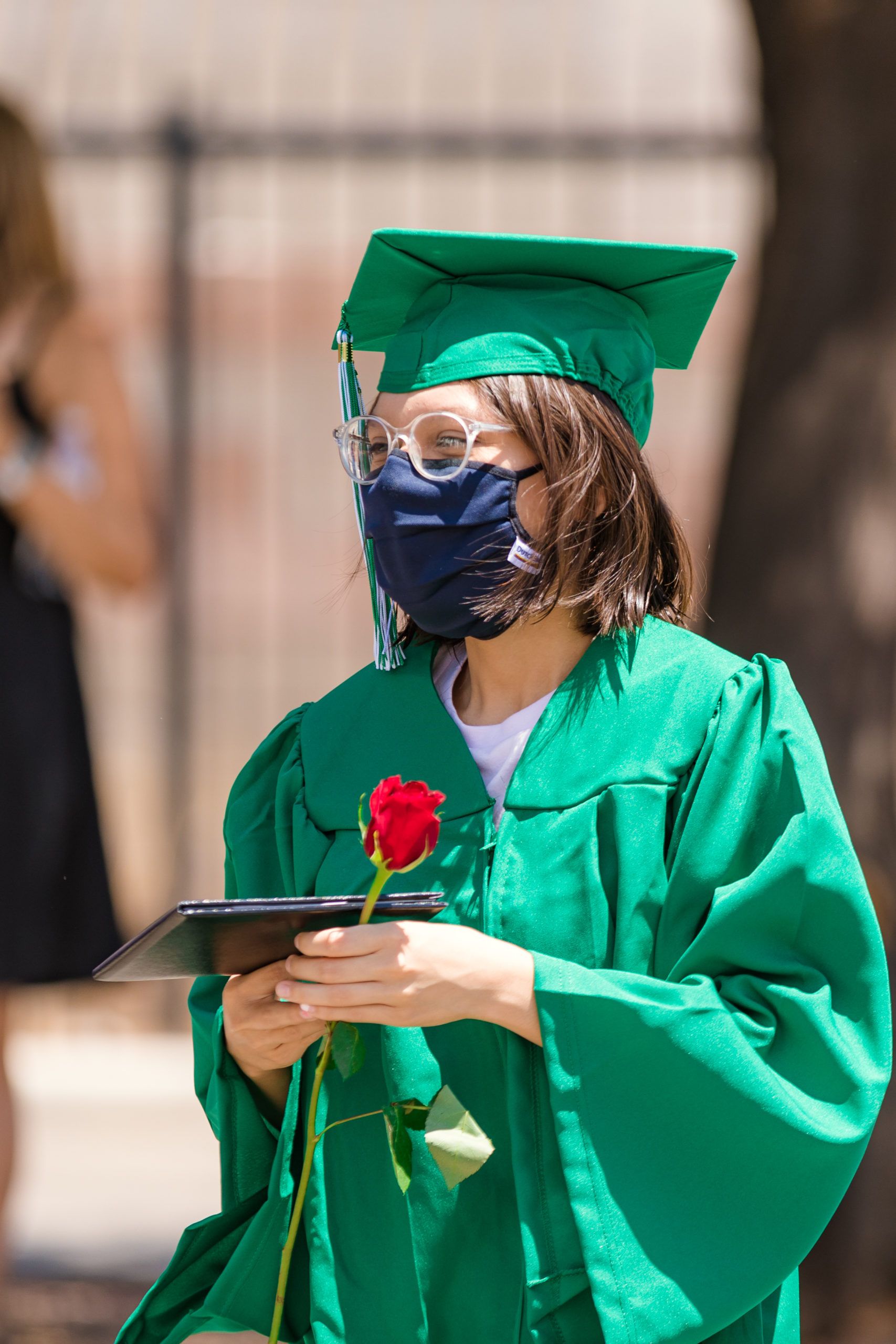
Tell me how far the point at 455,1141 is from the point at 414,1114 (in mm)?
57

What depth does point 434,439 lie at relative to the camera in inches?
65.2

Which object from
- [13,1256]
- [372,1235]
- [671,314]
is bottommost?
[13,1256]

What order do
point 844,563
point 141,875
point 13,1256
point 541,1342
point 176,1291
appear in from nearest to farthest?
point 541,1342
point 176,1291
point 844,563
point 13,1256
point 141,875

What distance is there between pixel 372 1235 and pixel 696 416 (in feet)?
22.8

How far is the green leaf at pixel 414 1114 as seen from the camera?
1.45m

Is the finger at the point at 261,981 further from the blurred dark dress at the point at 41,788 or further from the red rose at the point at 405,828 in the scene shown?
the blurred dark dress at the point at 41,788

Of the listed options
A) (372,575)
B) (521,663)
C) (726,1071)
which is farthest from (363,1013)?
(372,575)

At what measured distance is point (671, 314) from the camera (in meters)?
1.80

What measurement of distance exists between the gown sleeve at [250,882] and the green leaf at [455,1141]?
352mm

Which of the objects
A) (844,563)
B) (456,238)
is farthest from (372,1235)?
(844,563)

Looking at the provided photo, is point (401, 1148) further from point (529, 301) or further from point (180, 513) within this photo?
point (180, 513)

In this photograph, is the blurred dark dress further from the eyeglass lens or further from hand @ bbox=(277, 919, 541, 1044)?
hand @ bbox=(277, 919, 541, 1044)

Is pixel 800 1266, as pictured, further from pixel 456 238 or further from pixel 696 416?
pixel 696 416

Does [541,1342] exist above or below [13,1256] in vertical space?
above
